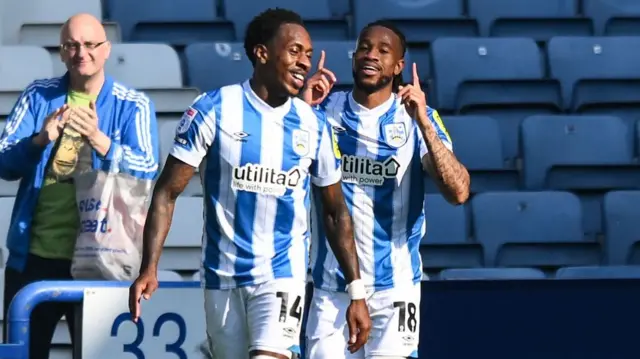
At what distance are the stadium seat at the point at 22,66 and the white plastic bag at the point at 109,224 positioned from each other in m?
2.45

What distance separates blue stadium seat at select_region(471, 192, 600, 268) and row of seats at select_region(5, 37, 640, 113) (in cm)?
84

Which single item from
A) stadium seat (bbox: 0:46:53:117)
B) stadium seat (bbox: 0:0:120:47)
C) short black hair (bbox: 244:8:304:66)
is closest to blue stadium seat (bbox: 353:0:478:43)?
stadium seat (bbox: 0:0:120:47)

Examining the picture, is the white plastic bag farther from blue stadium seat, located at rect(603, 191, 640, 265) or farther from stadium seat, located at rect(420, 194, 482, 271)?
blue stadium seat, located at rect(603, 191, 640, 265)

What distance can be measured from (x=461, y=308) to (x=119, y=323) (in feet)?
4.64

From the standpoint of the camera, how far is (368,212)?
5328mm

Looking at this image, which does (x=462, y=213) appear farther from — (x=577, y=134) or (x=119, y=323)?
(x=119, y=323)

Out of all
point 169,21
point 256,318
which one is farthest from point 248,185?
point 169,21

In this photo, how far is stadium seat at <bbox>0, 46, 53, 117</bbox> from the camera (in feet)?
25.0

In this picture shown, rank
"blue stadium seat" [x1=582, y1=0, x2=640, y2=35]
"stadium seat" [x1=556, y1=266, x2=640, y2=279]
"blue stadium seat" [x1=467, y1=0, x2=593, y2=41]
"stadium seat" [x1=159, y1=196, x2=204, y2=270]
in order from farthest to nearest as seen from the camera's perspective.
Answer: "blue stadium seat" [x1=582, y1=0, x2=640, y2=35] < "blue stadium seat" [x1=467, y1=0, x2=593, y2=41] < "stadium seat" [x1=159, y1=196, x2=204, y2=270] < "stadium seat" [x1=556, y1=266, x2=640, y2=279]

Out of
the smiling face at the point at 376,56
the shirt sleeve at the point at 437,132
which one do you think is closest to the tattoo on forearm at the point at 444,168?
the shirt sleeve at the point at 437,132

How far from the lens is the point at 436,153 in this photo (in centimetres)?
516

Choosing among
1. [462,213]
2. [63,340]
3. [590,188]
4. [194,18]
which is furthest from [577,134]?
[63,340]

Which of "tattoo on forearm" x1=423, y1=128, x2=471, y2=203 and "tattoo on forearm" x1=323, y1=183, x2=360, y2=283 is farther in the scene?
"tattoo on forearm" x1=423, y1=128, x2=471, y2=203

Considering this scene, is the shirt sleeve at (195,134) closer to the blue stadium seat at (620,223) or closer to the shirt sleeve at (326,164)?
the shirt sleeve at (326,164)
